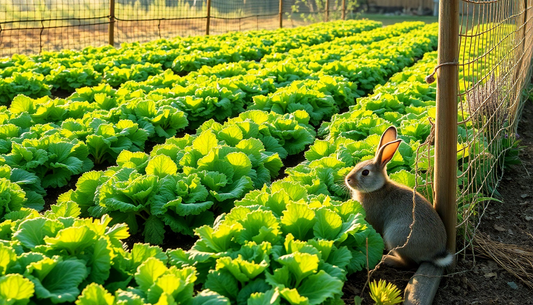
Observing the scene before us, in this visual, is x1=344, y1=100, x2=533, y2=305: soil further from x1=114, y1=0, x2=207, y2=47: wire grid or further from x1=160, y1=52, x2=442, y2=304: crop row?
x1=114, y1=0, x2=207, y2=47: wire grid

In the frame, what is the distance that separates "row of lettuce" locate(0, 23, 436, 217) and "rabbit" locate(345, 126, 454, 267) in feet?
3.71

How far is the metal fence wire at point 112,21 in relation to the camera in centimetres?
1549

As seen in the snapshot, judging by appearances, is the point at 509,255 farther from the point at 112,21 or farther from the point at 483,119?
the point at 112,21

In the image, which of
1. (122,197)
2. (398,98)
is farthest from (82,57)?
(122,197)

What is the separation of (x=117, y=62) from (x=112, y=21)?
376 centimetres

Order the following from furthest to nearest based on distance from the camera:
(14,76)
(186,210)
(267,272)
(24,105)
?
(14,76), (24,105), (186,210), (267,272)

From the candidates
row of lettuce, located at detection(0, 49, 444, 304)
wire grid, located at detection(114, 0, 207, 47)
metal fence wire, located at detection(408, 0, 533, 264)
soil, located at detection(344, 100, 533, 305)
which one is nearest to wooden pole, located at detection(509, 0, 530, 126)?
metal fence wire, located at detection(408, 0, 533, 264)

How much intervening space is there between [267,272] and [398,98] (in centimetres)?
476

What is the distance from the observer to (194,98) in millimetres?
6809

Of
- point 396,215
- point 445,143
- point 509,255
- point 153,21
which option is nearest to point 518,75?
point 509,255

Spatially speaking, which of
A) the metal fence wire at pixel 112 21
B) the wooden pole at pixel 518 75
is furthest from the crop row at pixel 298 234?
the metal fence wire at pixel 112 21

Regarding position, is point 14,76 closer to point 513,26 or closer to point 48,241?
point 48,241

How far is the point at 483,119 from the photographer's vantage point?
477 cm

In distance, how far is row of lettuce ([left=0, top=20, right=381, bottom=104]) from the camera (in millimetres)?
8172
